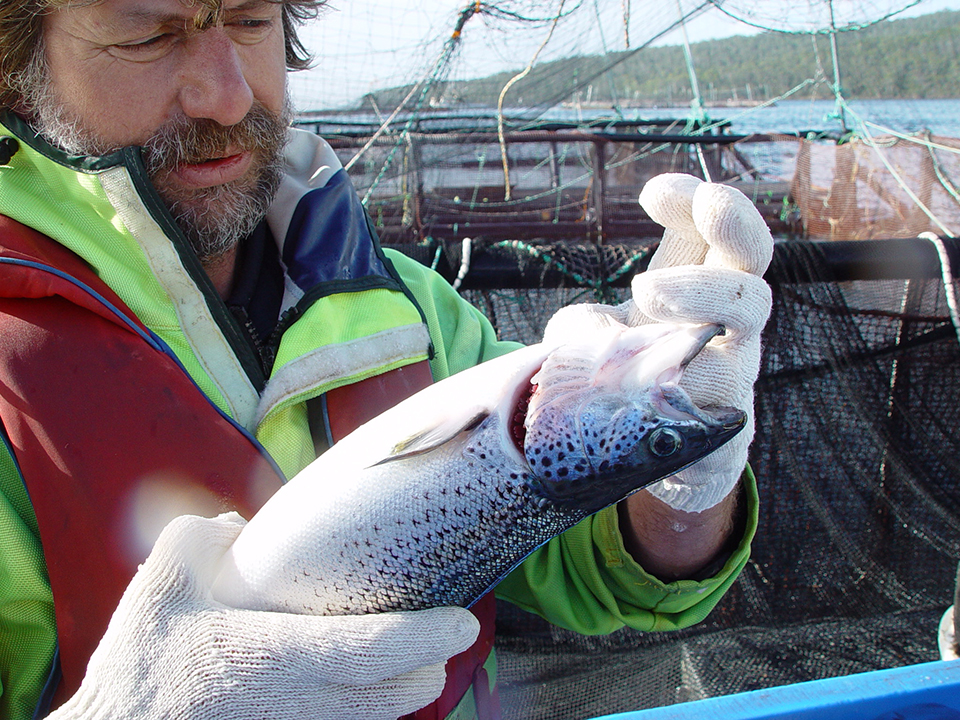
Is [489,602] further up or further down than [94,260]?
further down

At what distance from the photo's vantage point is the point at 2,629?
176 centimetres

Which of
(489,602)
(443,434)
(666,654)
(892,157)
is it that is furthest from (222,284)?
(892,157)

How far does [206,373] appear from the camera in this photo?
205 centimetres

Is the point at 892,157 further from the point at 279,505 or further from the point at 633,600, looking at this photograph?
the point at 279,505

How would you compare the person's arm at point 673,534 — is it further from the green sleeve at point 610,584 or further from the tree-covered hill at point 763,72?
the tree-covered hill at point 763,72

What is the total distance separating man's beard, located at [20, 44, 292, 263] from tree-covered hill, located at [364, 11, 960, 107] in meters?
7.62

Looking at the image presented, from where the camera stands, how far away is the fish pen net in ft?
11.9

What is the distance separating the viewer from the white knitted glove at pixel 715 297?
66.8 inches

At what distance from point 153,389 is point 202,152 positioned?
0.78m

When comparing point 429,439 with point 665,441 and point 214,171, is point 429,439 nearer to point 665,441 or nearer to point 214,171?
point 665,441

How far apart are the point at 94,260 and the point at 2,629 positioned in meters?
1.00

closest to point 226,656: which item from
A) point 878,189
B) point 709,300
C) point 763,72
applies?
point 709,300

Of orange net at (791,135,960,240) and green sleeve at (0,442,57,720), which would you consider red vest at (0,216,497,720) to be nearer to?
green sleeve at (0,442,57,720)

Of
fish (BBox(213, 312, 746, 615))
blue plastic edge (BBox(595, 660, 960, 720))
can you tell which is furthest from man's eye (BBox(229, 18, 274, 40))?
blue plastic edge (BBox(595, 660, 960, 720))
